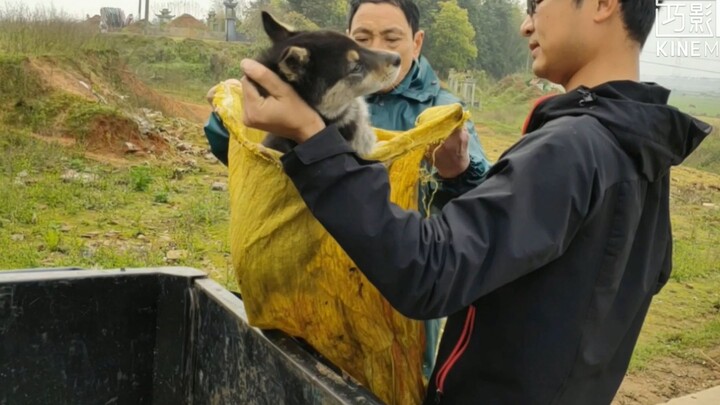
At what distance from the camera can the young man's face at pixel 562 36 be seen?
5.28 feet

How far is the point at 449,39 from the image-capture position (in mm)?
34250

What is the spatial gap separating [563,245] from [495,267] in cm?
17

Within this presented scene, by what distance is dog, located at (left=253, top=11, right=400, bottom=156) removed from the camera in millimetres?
2064

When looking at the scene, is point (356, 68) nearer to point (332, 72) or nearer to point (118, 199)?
point (332, 72)

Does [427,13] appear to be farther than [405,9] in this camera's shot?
Yes

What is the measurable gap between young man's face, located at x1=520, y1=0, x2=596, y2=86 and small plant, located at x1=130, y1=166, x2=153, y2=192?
31.6 ft

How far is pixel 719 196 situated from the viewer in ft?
56.5

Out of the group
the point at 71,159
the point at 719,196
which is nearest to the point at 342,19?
the point at 719,196

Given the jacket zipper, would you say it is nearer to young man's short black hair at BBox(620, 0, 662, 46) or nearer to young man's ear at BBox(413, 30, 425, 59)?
young man's short black hair at BBox(620, 0, 662, 46)

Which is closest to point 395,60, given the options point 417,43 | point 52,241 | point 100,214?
point 417,43

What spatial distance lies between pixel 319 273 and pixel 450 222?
56 cm

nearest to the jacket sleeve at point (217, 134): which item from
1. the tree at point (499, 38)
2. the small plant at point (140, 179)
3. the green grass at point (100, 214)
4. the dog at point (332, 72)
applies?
the dog at point (332, 72)

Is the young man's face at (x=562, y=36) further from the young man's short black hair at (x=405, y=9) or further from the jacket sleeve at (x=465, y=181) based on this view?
the young man's short black hair at (x=405, y=9)

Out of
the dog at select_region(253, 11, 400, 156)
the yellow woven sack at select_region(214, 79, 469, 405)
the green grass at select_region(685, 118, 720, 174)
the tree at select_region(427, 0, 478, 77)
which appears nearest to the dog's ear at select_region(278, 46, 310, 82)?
the dog at select_region(253, 11, 400, 156)
